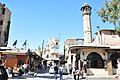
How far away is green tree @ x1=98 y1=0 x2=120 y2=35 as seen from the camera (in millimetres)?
19000

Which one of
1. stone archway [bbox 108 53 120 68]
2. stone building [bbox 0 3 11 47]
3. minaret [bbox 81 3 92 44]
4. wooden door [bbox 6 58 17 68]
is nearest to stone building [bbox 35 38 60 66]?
stone building [bbox 0 3 11 47]

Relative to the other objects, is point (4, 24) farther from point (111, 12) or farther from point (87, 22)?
point (111, 12)

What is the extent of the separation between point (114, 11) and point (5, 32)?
25665mm

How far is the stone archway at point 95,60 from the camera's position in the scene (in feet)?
89.2

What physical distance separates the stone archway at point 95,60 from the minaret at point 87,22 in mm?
12877

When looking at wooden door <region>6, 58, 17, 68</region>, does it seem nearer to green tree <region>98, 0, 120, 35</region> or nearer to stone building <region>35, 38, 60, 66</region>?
green tree <region>98, 0, 120, 35</region>

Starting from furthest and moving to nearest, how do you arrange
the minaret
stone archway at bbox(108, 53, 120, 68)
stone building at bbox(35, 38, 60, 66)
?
stone building at bbox(35, 38, 60, 66), the minaret, stone archway at bbox(108, 53, 120, 68)

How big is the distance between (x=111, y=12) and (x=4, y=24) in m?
24.2

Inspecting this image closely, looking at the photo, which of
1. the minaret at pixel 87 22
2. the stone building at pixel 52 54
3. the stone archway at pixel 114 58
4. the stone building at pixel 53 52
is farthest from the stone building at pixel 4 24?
the stone building at pixel 53 52

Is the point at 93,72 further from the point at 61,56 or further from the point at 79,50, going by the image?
the point at 61,56

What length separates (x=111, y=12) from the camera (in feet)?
64.3

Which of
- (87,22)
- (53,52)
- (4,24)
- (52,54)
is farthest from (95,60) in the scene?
(52,54)

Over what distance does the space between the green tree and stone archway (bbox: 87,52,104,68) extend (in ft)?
26.7

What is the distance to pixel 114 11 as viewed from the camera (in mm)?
19297
